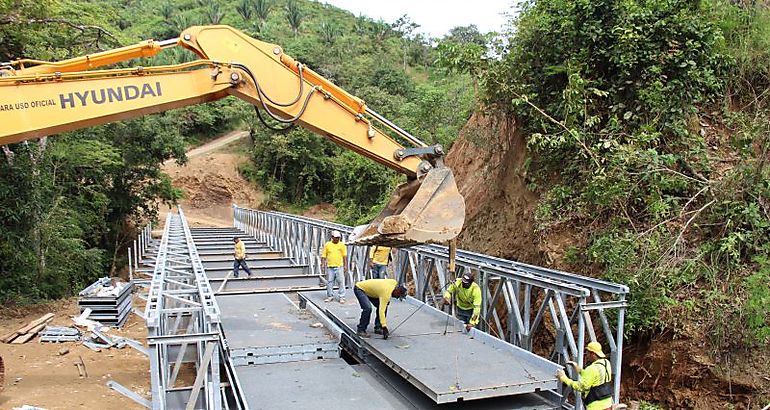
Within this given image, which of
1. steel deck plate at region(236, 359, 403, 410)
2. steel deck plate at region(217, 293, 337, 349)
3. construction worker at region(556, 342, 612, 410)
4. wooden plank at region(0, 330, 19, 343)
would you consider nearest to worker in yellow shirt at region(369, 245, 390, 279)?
steel deck plate at region(217, 293, 337, 349)

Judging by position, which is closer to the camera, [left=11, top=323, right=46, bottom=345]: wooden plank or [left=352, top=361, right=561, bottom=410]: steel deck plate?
[left=352, top=361, right=561, bottom=410]: steel deck plate

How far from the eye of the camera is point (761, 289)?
26.1ft

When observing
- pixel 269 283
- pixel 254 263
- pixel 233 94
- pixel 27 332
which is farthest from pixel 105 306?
pixel 233 94

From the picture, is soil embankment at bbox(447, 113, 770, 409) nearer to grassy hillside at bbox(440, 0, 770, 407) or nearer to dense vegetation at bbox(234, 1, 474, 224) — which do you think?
grassy hillside at bbox(440, 0, 770, 407)

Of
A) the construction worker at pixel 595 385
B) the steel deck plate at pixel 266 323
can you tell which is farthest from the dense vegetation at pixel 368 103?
the construction worker at pixel 595 385

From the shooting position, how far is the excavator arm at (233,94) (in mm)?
6754

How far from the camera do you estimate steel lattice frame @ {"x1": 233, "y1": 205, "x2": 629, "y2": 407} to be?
6930mm

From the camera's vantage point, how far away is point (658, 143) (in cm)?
1049

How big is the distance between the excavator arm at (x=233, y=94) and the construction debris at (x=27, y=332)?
27.3ft

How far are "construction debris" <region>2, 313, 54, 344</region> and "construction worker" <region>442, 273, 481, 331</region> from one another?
10393 millimetres

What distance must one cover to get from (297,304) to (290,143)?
34417 mm

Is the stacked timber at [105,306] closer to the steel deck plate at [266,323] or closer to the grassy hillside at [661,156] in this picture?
the steel deck plate at [266,323]

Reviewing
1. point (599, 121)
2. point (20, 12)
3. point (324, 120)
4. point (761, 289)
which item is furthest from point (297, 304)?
point (20, 12)

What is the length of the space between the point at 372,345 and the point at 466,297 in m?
1.80
